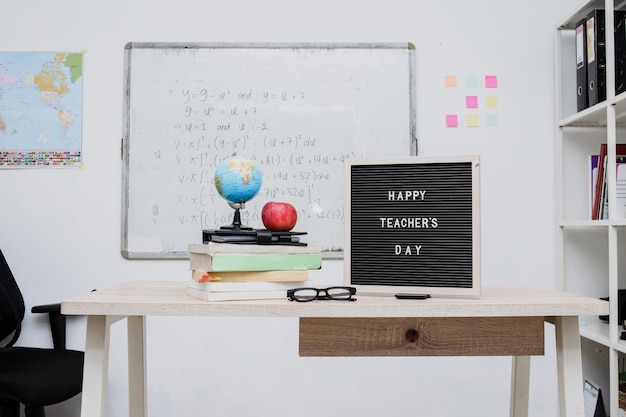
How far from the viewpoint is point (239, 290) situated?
114cm

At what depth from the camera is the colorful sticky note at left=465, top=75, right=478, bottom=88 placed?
2383 millimetres

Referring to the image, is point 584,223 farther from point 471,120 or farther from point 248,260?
point 248,260

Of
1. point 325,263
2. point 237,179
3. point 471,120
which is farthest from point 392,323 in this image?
point 471,120

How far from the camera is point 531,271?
7.77 feet

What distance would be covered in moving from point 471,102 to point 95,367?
6.16 feet

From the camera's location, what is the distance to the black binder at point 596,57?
2074 millimetres

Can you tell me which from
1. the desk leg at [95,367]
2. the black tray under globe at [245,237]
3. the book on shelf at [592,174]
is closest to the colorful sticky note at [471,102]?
the book on shelf at [592,174]

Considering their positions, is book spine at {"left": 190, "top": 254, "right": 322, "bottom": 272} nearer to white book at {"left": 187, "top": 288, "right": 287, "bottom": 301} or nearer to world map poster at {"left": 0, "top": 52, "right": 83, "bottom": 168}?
white book at {"left": 187, "top": 288, "right": 287, "bottom": 301}

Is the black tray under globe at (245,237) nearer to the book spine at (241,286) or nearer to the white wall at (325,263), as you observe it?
the book spine at (241,286)

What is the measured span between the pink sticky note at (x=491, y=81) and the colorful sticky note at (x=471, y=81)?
0.05 m

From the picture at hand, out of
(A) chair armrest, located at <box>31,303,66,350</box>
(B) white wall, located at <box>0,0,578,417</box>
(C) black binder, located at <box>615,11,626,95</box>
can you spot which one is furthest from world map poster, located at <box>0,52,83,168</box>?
(C) black binder, located at <box>615,11,626,95</box>

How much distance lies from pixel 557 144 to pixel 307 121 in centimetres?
108

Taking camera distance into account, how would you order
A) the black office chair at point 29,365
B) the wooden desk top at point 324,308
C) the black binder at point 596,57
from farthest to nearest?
the black binder at point 596,57
the black office chair at point 29,365
the wooden desk top at point 324,308

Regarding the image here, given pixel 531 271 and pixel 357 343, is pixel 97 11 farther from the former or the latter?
pixel 531 271
